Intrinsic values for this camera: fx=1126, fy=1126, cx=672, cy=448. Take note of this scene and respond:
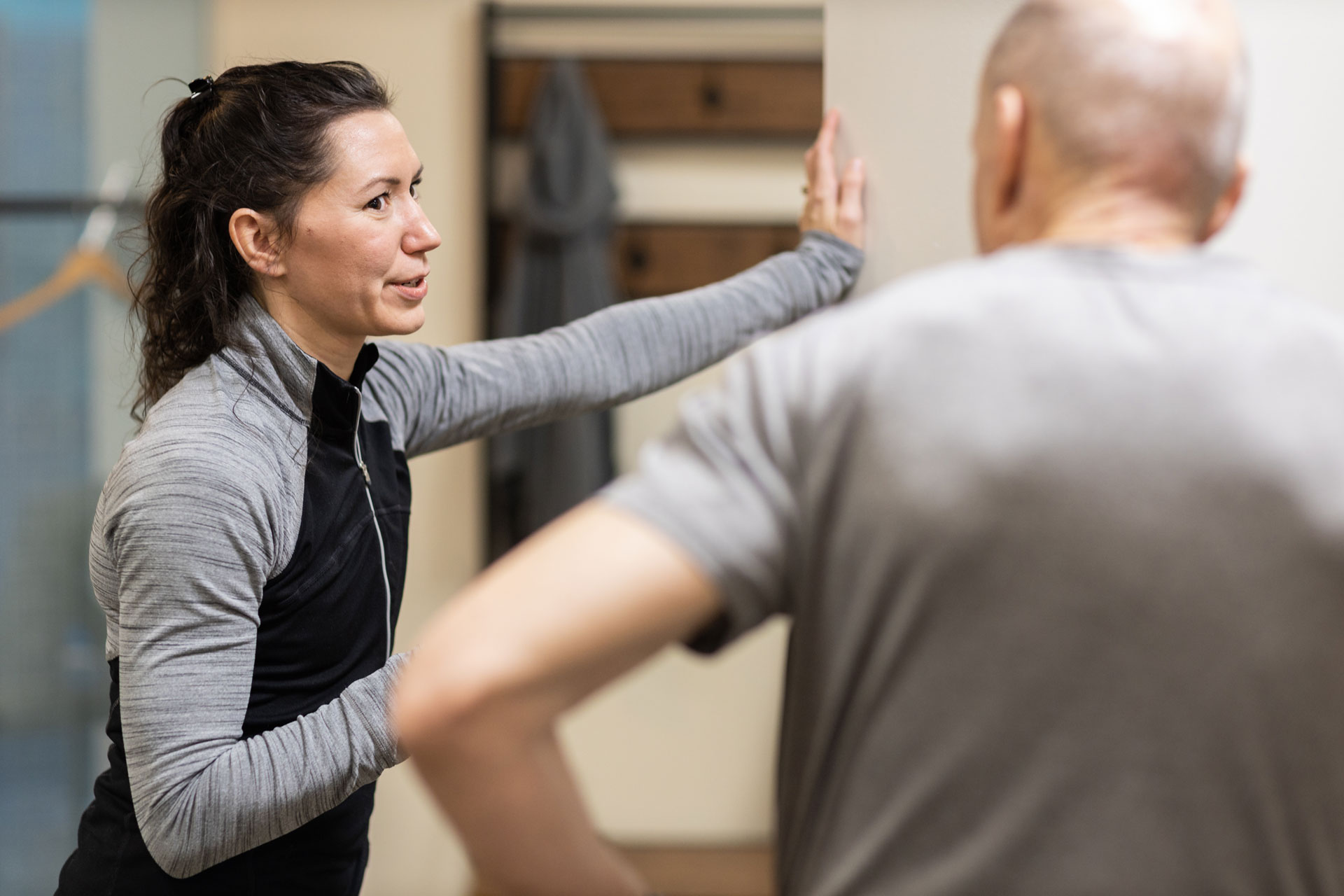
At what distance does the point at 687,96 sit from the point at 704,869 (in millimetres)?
1532

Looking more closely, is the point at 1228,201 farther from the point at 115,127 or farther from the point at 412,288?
the point at 115,127

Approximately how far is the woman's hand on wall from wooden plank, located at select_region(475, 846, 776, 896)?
1.58m

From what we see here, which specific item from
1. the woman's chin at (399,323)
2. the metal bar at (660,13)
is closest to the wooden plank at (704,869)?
the woman's chin at (399,323)

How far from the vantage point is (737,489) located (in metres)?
0.47

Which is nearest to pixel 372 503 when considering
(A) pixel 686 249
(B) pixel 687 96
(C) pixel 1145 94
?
(C) pixel 1145 94

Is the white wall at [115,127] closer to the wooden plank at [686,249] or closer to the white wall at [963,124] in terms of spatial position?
the wooden plank at [686,249]

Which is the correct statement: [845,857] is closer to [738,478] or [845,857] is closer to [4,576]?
[738,478]

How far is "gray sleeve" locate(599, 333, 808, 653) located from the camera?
468 mm

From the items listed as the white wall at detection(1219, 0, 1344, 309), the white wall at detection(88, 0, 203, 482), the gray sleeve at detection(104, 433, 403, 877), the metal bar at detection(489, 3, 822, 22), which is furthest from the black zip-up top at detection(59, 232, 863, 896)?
the metal bar at detection(489, 3, 822, 22)

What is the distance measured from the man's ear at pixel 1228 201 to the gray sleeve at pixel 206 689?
0.63 m

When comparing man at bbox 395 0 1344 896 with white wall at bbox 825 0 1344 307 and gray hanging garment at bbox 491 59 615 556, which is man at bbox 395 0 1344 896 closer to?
white wall at bbox 825 0 1344 307

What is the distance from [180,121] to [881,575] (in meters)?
0.83

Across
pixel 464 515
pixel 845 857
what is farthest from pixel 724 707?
pixel 845 857

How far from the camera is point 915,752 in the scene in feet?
1.61
